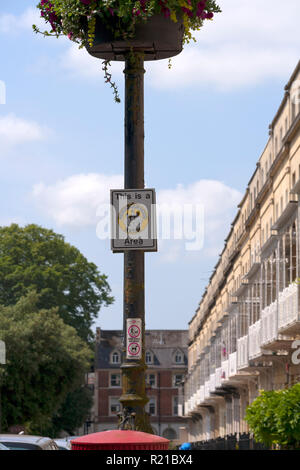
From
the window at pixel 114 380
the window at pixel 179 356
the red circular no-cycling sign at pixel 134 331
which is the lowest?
the red circular no-cycling sign at pixel 134 331

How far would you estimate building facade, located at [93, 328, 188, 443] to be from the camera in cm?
10812

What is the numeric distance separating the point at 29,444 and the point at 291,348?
18.8m

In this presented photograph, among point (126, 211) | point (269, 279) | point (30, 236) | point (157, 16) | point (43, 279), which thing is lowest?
point (126, 211)

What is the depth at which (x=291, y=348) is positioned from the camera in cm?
2862

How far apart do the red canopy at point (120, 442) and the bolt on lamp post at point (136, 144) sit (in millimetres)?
649

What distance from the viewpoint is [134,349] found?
22.2 feet

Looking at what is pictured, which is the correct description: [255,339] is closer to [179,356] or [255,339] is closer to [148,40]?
[148,40]

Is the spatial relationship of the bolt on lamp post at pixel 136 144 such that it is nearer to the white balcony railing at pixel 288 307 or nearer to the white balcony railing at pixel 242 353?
the white balcony railing at pixel 288 307

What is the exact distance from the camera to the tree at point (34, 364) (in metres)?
39.6

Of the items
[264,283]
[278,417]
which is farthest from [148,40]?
[264,283]

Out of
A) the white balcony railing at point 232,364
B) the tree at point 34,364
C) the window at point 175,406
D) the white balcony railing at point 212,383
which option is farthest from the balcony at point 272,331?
the window at point 175,406

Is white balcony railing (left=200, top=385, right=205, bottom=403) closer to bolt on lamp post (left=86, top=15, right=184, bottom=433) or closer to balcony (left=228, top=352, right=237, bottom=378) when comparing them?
balcony (left=228, top=352, right=237, bottom=378)
